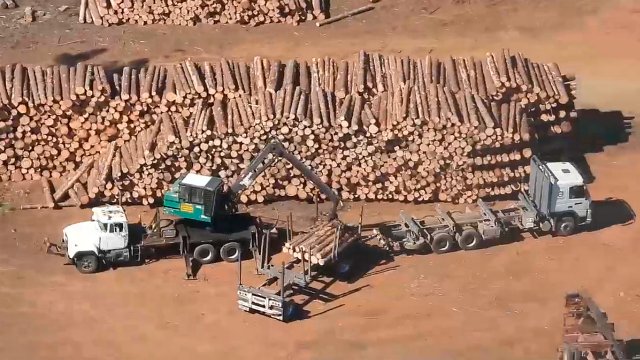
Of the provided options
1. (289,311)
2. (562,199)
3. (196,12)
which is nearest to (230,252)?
(289,311)

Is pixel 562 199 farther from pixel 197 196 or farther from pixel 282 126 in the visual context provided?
pixel 197 196

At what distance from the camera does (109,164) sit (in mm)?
32812

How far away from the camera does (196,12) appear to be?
41750 millimetres

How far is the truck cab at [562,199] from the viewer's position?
103 feet

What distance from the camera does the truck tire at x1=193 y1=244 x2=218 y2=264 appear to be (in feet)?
99.9

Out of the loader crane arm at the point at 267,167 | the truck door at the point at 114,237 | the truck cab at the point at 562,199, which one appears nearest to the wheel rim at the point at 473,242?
the truck cab at the point at 562,199

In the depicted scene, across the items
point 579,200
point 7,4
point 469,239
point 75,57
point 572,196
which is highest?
point 7,4

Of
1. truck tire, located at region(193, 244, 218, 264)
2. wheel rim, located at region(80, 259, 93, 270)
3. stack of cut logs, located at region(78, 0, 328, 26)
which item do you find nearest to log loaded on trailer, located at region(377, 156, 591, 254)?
truck tire, located at region(193, 244, 218, 264)

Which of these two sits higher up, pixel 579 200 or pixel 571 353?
pixel 579 200

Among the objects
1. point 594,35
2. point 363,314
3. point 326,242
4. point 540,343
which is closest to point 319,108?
point 326,242

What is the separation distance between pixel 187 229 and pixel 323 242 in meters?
3.88

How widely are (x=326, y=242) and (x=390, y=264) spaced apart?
2170mm

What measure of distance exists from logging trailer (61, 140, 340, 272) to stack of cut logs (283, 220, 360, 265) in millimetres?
929

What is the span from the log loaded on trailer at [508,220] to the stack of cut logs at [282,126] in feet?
4.47
